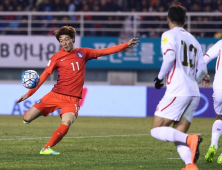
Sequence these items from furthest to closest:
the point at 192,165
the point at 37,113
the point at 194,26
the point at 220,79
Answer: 1. the point at 194,26
2. the point at 37,113
3. the point at 220,79
4. the point at 192,165

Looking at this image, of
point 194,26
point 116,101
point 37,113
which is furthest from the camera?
point 194,26

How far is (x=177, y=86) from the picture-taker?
18.9 ft

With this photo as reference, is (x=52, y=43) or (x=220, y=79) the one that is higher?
(x=220, y=79)

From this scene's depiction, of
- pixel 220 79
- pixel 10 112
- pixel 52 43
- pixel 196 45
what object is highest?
pixel 196 45

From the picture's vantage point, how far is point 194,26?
2056 cm

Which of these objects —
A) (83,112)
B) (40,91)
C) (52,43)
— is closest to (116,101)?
(83,112)

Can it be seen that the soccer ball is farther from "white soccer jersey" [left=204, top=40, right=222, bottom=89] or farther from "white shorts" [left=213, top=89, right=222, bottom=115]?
"white shorts" [left=213, top=89, right=222, bottom=115]

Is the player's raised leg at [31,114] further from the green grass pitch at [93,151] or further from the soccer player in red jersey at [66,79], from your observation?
the green grass pitch at [93,151]

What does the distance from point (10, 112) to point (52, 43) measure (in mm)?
3795

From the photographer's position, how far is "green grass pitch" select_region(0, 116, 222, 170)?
663cm

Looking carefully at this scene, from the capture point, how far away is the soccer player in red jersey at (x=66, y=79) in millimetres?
7898

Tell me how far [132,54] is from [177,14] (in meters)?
14.9

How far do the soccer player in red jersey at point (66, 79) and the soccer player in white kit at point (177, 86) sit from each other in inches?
79.0

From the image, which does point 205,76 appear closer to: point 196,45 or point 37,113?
point 196,45
